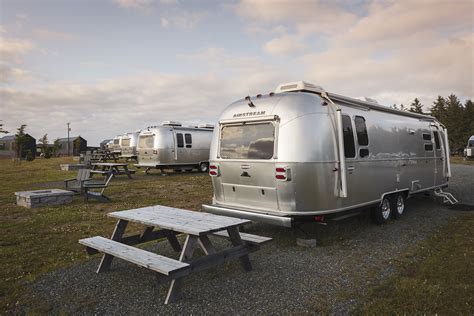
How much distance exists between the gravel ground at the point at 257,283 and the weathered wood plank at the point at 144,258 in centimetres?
19

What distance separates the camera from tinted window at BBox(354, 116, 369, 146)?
23.1ft

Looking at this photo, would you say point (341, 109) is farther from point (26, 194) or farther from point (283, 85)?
point (26, 194)

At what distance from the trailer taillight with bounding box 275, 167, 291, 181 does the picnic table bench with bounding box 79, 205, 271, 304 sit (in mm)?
1336

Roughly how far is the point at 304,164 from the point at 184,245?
8.43ft

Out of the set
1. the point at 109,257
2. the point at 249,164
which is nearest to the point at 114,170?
the point at 249,164

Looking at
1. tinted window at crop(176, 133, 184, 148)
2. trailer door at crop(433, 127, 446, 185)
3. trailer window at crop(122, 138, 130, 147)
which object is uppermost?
trailer window at crop(122, 138, 130, 147)

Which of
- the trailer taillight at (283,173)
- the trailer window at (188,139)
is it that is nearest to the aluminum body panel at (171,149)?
the trailer window at (188,139)

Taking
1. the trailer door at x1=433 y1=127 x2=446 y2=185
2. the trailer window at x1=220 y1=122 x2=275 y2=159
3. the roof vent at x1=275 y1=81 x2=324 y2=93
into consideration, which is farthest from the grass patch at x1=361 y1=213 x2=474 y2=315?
the trailer door at x1=433 y1=127 x2=446 y2=185

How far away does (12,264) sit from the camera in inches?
214

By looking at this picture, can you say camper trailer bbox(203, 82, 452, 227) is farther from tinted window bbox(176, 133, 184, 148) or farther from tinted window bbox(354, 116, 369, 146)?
tinted window bbox(176, 133, 184, 148)

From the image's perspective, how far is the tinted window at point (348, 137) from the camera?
6.63 meters

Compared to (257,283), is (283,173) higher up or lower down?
higher up

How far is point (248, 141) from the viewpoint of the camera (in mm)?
6672

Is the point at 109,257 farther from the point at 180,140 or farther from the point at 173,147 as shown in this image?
the point at 180,140
